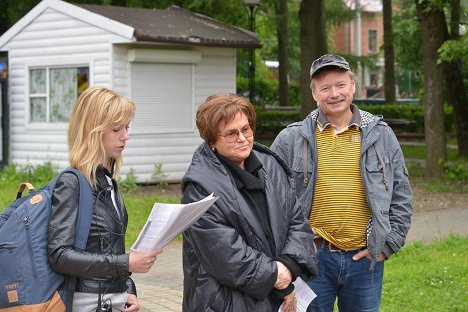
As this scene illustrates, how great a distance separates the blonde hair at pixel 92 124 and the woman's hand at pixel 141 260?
0.37 m

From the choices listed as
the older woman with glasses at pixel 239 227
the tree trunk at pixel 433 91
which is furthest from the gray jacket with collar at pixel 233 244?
the tree trunk at pixel 433 91

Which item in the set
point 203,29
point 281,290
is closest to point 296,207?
point 281,290

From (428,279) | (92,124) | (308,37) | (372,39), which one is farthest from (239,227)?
(372,39)

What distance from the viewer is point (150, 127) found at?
18.2 metres

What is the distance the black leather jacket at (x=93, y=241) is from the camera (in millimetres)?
3814

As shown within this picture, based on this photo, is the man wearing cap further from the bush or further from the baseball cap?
the bush

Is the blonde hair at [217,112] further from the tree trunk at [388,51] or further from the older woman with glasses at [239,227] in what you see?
the tree trunk at [388,51]

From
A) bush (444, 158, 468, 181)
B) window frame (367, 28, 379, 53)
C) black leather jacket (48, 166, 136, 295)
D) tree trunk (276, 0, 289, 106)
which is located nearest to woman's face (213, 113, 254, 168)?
black leather jacket (48, 166, 136, 295)

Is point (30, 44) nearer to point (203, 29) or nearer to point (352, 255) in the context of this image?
point (203, 29)

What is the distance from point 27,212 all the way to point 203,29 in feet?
51.0

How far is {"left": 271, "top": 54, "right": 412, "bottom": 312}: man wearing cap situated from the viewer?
185 inches

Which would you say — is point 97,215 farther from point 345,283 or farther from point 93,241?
point 345,283

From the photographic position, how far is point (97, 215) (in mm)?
3963

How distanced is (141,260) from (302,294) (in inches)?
35.1
